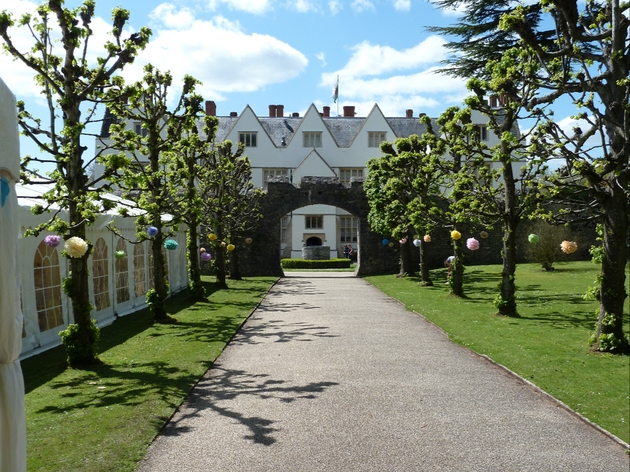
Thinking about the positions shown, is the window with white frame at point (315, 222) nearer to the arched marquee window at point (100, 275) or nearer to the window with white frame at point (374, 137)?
the window with white frame at point (374, 137)

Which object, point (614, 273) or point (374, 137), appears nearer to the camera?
point (614, 273)

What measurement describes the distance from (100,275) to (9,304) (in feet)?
45.1

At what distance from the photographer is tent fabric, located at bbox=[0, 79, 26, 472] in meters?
2.13

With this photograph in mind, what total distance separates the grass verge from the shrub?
26520 millimetres

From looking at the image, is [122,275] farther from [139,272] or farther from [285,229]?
[285,229]

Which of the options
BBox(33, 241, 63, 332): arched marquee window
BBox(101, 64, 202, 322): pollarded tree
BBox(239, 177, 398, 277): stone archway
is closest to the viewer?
BBox(33, 241, 63, 332): arched marquee window

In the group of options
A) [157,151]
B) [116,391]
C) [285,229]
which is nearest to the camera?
[116,391]

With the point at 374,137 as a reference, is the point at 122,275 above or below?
below

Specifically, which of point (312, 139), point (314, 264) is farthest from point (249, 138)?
point (314, 264)

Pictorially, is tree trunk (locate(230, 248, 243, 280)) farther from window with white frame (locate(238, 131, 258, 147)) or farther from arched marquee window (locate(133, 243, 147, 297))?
window with white frame (locate(238, 131, 258, 147))

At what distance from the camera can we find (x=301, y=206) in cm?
3459

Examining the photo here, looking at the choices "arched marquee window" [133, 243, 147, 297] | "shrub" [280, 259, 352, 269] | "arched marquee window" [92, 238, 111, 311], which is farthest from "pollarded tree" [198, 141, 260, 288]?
"shrub" [280, 259, 352, 269]

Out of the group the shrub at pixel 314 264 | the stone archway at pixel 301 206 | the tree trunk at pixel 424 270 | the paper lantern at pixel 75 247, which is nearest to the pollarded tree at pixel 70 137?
the paper lantern at pixel 75 247

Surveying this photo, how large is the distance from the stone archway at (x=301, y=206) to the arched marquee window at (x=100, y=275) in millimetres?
18678
